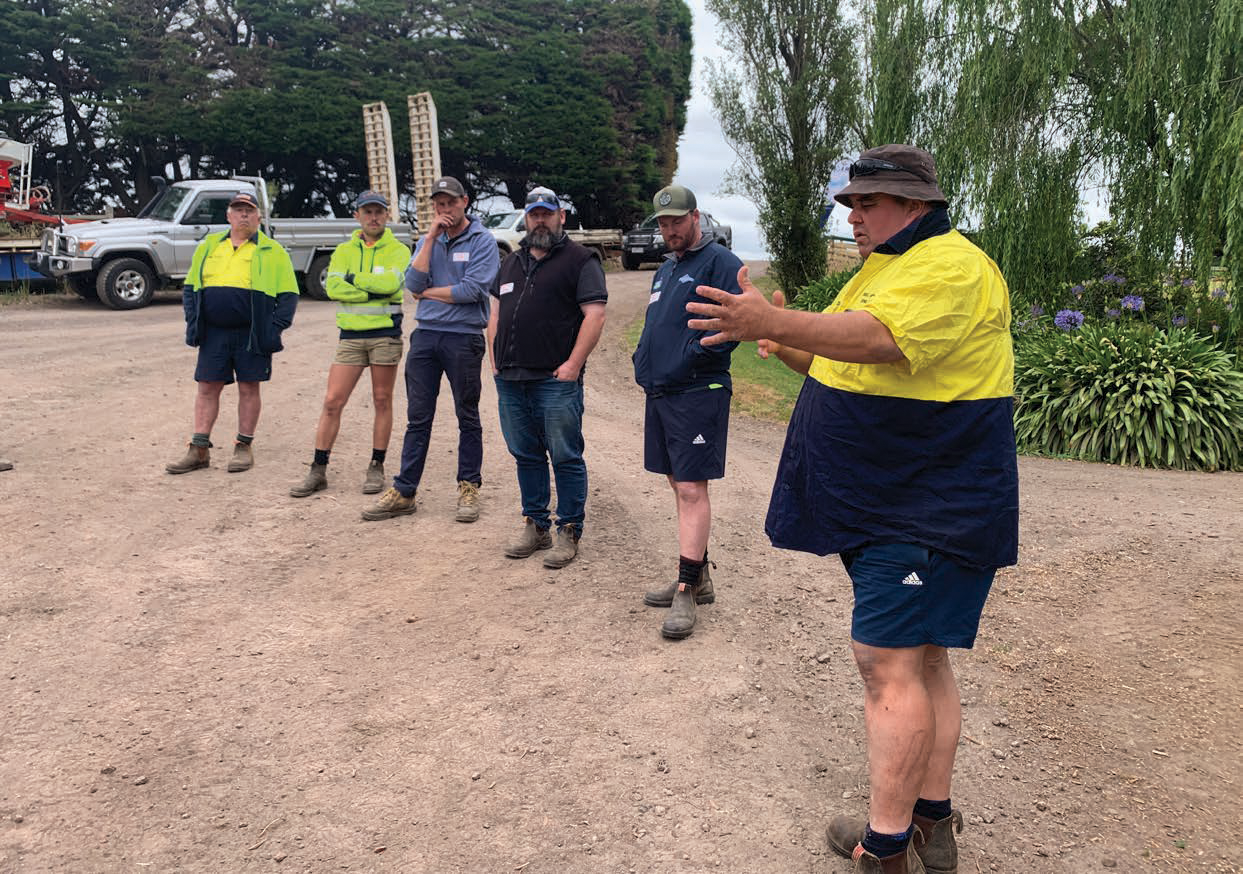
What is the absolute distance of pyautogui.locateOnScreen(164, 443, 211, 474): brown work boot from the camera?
6941 mm

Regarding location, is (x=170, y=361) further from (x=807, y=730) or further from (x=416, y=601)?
(x=807, y=730)

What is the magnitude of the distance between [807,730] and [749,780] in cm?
45

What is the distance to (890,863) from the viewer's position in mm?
2582

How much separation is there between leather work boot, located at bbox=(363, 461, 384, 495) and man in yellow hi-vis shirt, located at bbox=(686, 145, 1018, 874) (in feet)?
→ 14.7

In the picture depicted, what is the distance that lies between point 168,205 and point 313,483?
40.0 ft

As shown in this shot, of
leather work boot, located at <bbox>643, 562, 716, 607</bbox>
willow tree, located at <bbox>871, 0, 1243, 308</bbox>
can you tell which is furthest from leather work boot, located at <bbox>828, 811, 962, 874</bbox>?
willow tree, located at <bbox>871, 0, 1243, 308</bbox>

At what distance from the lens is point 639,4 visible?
31.7 m

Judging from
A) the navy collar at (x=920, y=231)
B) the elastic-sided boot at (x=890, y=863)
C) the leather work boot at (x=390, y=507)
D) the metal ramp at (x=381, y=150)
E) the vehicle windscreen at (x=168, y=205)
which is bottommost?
the elastic-sided boot at (x=890, y=863)

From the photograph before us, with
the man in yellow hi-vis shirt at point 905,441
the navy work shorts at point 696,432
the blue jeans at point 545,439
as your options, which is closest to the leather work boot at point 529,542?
A: the blue jeans at point 545,439

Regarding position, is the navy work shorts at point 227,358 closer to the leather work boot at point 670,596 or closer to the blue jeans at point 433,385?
the blue jeans at point 433,385

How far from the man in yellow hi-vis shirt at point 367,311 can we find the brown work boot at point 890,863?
182 inches

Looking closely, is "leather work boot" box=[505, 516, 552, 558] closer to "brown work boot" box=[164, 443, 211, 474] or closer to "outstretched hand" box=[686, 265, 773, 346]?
"brown work boot" box=[164, 443, 211, 474]

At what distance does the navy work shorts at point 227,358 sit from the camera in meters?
6.99

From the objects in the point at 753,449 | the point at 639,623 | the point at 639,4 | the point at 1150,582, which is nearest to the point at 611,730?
the point at 639,623
